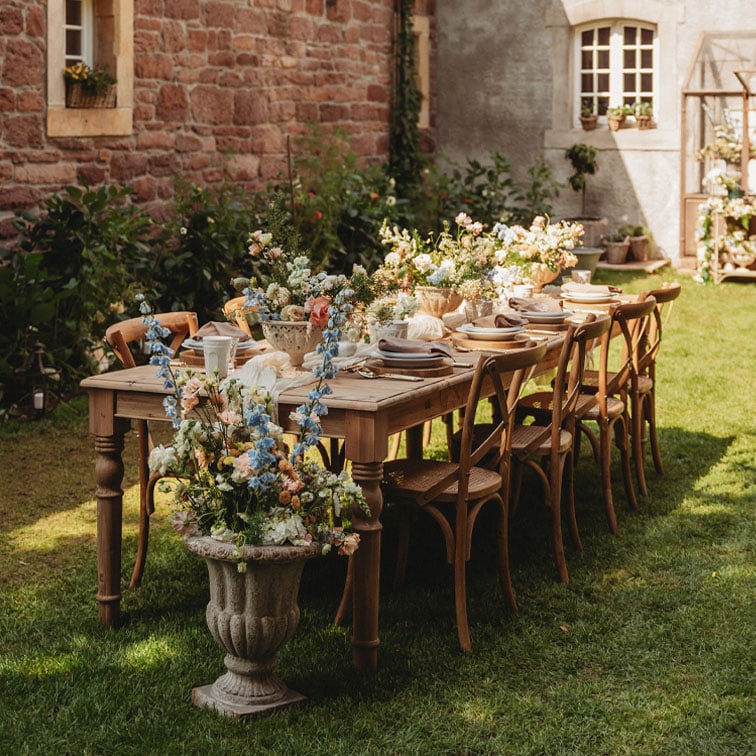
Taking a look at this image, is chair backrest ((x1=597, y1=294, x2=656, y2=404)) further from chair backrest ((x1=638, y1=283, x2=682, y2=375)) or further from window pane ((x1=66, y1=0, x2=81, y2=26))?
window pane ((x1=66, y1=0, x2=81, y2=26))

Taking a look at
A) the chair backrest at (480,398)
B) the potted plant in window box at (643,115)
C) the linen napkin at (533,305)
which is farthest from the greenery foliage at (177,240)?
the potted plant in window box at (643,115)

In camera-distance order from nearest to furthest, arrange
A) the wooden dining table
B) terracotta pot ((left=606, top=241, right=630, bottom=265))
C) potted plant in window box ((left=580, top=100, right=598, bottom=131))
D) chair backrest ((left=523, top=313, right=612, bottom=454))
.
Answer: the wooden dining table, chair backrest ((left=523, top=313, right=612, bottom=454)), terracotta pot ((left=606, top=241, right=630, bottom=265)), potted plant in window box ((left=580, top=100, right=598, bottom=131))

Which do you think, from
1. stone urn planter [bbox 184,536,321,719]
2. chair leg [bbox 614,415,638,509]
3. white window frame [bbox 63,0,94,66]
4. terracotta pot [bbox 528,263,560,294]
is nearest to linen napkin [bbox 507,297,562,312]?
terracotta pot [bbox 528,263,560,294]

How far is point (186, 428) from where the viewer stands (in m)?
3.39

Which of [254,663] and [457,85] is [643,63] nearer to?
[457,85]

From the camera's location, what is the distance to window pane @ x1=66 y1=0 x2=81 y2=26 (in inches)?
331

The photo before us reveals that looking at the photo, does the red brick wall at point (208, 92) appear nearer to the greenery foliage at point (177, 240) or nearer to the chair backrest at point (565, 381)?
the greenery foliage at point (177, 240)

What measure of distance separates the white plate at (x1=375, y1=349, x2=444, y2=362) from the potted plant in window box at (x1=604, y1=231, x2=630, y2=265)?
9.06m

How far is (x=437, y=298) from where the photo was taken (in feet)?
16.4

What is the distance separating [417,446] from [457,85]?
926cm

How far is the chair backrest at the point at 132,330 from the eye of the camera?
4344 millimetres

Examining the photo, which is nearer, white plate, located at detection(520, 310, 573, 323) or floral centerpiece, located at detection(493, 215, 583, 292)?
white plate, located at detection(520, 310, 573, 323)

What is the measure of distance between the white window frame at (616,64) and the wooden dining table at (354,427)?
9.84 metres

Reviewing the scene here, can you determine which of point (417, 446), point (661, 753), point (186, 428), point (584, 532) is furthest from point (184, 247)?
point (661, 753)
